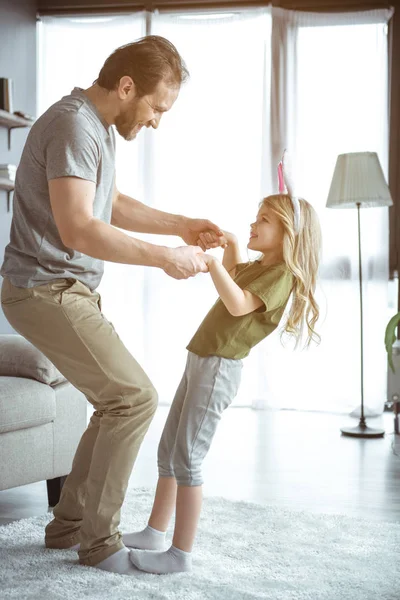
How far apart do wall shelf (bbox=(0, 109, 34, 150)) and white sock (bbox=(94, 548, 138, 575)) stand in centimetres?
333

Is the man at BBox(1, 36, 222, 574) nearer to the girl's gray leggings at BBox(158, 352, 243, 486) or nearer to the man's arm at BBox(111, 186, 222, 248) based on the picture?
the girl's gray leggings at BBox(158, 352, 243, 486)

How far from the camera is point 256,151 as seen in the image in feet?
17.8

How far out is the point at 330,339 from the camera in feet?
17.2

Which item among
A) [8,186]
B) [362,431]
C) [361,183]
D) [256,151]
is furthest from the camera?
[256,151]

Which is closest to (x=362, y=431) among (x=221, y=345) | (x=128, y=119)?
(x=221, y=345)

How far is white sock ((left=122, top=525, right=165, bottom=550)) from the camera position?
2.27 metres

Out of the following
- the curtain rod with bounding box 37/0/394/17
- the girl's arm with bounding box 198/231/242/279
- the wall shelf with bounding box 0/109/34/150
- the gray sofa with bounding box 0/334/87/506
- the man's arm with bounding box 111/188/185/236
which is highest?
the curtain rod with bounding box 37/0/394/17

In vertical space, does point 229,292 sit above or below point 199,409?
above

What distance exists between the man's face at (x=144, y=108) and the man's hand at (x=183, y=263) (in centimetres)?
42

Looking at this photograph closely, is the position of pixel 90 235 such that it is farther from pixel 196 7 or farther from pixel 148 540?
pixel 196 7

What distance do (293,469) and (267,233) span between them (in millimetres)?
1532

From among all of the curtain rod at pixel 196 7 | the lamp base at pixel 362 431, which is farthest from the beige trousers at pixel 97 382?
the curtain rod at pixel 196 7

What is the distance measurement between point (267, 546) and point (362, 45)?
381 centimetres

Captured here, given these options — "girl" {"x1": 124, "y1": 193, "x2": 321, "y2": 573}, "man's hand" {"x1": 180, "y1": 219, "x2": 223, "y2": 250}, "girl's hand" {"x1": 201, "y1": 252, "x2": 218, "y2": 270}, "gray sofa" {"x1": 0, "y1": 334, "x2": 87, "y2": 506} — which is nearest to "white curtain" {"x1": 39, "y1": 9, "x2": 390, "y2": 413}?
"gray sofa" {"x1": 0, "y1": 334, "x2": 87, "y2": 506}
